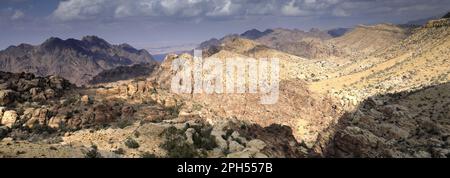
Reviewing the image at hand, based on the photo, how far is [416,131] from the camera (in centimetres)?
5778

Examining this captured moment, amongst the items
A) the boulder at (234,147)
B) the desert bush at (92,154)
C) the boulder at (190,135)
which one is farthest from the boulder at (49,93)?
the boulder at (234,147)

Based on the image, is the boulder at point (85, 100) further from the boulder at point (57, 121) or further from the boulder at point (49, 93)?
the boulder at point (57, 121)

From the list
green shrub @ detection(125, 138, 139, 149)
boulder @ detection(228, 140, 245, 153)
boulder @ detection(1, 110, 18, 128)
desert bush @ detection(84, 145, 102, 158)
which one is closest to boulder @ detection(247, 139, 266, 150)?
boulder @ detection(228, 140, 245, 153)

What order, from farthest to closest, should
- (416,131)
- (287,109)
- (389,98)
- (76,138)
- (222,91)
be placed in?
1. (222,91)
2. (287,109)
3. (389,98)
4. (416,131)
5. (76,138)

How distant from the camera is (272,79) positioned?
388 feet

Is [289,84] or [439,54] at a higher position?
[439,54]

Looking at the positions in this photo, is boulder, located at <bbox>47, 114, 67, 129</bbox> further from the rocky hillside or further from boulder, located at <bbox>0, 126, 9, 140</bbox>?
the rocky hillside

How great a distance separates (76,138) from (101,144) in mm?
6103

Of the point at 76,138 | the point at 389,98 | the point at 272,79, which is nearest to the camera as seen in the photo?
the point at 76,138
